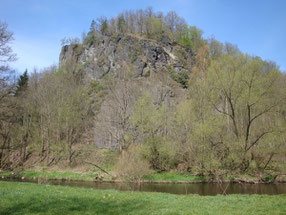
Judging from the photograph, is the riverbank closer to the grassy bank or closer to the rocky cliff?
the grassy bank

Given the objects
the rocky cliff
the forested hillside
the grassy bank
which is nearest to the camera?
the forested hillside

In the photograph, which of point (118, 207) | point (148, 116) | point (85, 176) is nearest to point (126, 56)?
point (148, 116)

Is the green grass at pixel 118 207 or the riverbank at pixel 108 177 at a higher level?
the green grass at pixel 118 207

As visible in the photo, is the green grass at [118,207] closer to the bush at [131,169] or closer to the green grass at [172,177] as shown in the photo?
the bush at [131,169]

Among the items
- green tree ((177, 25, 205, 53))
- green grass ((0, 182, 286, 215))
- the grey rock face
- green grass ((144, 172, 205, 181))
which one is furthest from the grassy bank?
green tree ((177, 25, 205, 53))

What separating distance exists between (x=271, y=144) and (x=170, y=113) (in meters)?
12.7

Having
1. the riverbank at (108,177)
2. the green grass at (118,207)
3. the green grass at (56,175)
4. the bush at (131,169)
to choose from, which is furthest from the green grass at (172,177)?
the green grass at (118,207)

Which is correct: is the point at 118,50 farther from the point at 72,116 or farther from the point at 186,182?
the point at 186,182

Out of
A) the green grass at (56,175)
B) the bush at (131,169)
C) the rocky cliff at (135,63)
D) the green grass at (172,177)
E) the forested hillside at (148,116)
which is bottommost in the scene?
the green grass at (56,175)

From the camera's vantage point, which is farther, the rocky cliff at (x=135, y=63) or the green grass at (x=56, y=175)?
the rocky cliff at (x=135, y=63)

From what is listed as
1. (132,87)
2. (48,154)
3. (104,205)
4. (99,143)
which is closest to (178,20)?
(132,87)

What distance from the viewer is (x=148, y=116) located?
2802cm

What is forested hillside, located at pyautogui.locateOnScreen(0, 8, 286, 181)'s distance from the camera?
2217cm

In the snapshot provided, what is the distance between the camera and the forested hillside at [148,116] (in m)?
22.2
